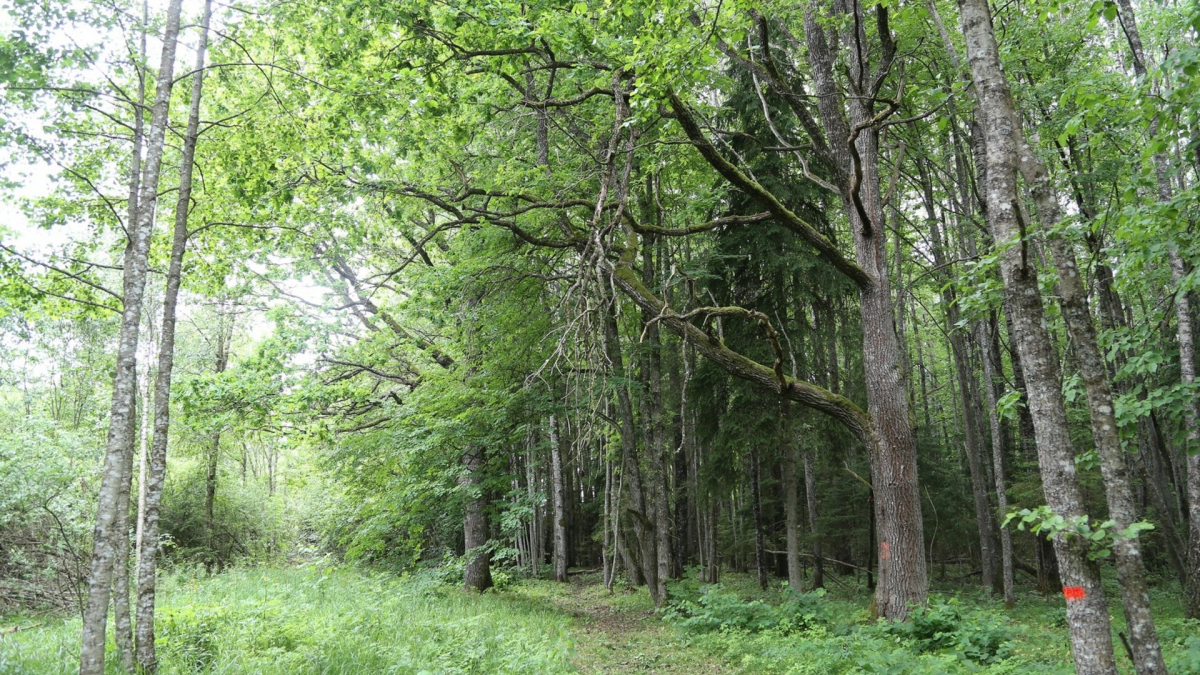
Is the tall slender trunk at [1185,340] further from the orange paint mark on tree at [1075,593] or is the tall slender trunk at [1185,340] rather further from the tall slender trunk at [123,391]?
the tall slender trunk at [123,391]

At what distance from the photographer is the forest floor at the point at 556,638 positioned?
5809mm

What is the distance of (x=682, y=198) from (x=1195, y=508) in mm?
9070

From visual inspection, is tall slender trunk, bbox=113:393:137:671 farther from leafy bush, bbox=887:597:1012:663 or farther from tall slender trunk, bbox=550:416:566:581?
tall slender trunk, bbox=550:416:566:581

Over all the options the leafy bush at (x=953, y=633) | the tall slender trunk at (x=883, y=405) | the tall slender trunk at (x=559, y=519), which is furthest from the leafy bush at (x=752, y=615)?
the tall slender trunk at (x=559, y=519)

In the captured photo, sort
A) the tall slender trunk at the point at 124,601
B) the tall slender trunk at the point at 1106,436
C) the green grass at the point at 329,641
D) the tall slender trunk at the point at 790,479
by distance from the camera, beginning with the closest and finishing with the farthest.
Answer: the tall slender trunk at the point at 1106,436 < the tall slender trunk at the point at 124,601 < the green grass at the point at 329,641 < the tall slender trunk at the point at 790,479

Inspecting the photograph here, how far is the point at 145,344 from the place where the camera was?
1528cm

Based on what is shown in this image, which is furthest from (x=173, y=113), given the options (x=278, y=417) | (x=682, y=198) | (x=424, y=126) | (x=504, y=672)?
(x=682, y=198)

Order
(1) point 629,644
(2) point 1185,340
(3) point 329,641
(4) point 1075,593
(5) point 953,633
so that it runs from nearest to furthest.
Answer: (4) point 1075,593, (3) point 329,641, (5) point 953,633, (2) point 1185,340, (1) point 629,644

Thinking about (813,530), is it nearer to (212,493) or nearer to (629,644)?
(629,644)

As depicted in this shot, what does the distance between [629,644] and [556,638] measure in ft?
3.58

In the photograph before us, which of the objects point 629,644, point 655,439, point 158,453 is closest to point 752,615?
point 629,644

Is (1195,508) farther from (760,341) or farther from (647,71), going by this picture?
(647,71)

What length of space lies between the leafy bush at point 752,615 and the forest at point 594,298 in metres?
0.06

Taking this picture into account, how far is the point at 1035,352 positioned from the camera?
4.04 m
